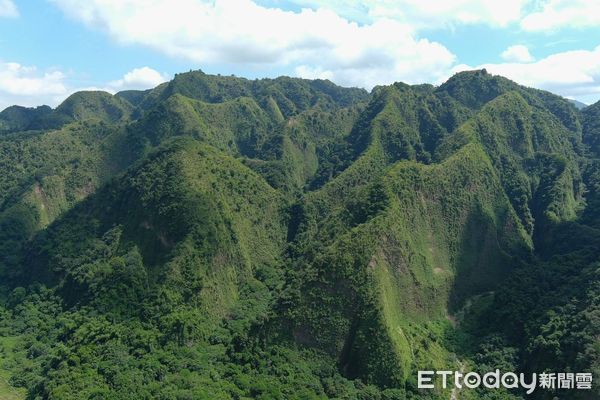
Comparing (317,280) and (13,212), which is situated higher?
(13,212)

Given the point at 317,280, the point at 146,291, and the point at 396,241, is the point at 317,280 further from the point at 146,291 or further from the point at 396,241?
the point at 146,291

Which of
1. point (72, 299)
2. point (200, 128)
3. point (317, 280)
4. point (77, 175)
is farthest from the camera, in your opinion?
point (200, 128)

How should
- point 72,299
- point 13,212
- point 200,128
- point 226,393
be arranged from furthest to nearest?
point 200,128 → point 13,212 → point 72,299 → point 226,393

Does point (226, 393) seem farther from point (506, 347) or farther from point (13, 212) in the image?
point (13, 212)

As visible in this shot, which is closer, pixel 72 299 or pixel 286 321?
pixel 286 321

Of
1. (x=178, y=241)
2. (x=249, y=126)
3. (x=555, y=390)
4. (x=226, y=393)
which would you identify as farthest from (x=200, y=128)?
(x=555, y=390)

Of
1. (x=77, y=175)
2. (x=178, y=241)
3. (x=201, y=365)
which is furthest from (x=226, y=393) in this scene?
(x=77, y=175)

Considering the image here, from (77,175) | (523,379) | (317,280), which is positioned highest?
(77,175)
